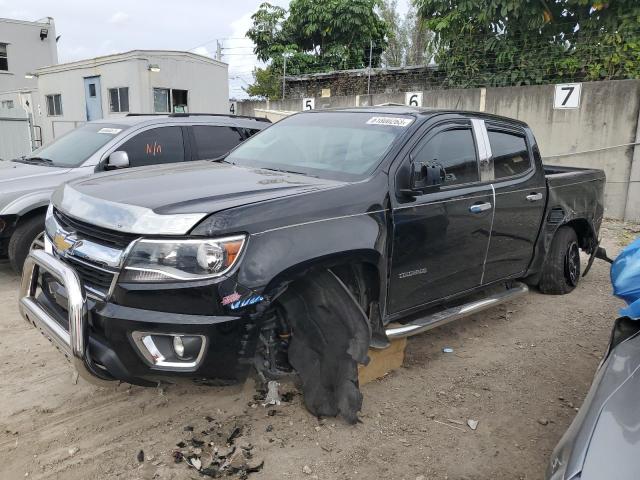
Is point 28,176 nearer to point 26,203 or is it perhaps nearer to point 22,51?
point 26,203

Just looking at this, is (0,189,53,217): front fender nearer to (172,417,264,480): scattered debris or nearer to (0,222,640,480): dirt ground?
(0,222,640,480): dirt ground

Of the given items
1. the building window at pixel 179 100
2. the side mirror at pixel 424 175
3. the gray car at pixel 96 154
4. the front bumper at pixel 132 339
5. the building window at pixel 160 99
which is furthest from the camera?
the building window at pixel 179 100

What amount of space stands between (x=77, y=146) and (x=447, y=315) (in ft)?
15.6

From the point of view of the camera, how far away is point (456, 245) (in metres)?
3.88

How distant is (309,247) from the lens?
9.29 feet

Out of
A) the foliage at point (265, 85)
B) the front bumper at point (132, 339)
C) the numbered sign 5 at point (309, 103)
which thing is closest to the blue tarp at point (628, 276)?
the front bumper at point (132, 339)

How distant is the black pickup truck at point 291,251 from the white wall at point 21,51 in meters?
30.7

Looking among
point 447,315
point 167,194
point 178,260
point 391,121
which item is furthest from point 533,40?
point 178,260

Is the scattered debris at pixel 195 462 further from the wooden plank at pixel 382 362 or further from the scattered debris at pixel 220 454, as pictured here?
the wooden plank at pixel 382 362

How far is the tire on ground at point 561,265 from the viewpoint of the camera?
5.47 meters

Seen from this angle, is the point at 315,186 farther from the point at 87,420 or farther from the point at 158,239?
the point at 87,420

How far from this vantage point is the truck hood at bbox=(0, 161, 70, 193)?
542 cm

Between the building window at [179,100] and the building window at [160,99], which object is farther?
the building window at [179,100]

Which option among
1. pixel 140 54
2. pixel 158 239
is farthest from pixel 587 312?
pixel 140 54
